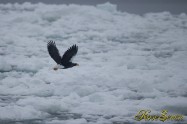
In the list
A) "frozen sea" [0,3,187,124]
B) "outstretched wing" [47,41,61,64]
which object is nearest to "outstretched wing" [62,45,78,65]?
"outstretched wing" [47,41,61,64]

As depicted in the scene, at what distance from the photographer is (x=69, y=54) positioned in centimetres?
680

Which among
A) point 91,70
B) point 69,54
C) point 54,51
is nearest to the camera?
point 69,54

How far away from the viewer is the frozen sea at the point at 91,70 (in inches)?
233

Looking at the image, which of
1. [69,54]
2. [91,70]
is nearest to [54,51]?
[69,54]

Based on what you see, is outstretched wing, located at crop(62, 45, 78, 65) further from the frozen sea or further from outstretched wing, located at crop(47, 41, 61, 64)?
the frozen sea

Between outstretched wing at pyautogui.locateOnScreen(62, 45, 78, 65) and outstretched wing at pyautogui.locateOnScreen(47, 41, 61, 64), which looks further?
outstretched wing at pyautogui.locateOnScreen(47, 41, 61, 64)

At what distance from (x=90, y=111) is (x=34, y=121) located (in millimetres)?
798

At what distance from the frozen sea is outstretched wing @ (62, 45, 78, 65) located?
0.42m

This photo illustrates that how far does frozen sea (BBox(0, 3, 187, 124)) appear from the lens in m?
5.91

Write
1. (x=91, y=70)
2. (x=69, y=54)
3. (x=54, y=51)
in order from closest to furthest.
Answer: (x=69, y=54), (x=54, y=51), (x=91, y=70)

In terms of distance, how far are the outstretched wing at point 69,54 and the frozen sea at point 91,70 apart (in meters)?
0.42

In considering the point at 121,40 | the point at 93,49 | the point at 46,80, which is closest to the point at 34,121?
the point at 46,80

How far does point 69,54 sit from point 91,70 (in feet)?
4.64

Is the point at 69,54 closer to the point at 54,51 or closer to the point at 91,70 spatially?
the point at 54,51
